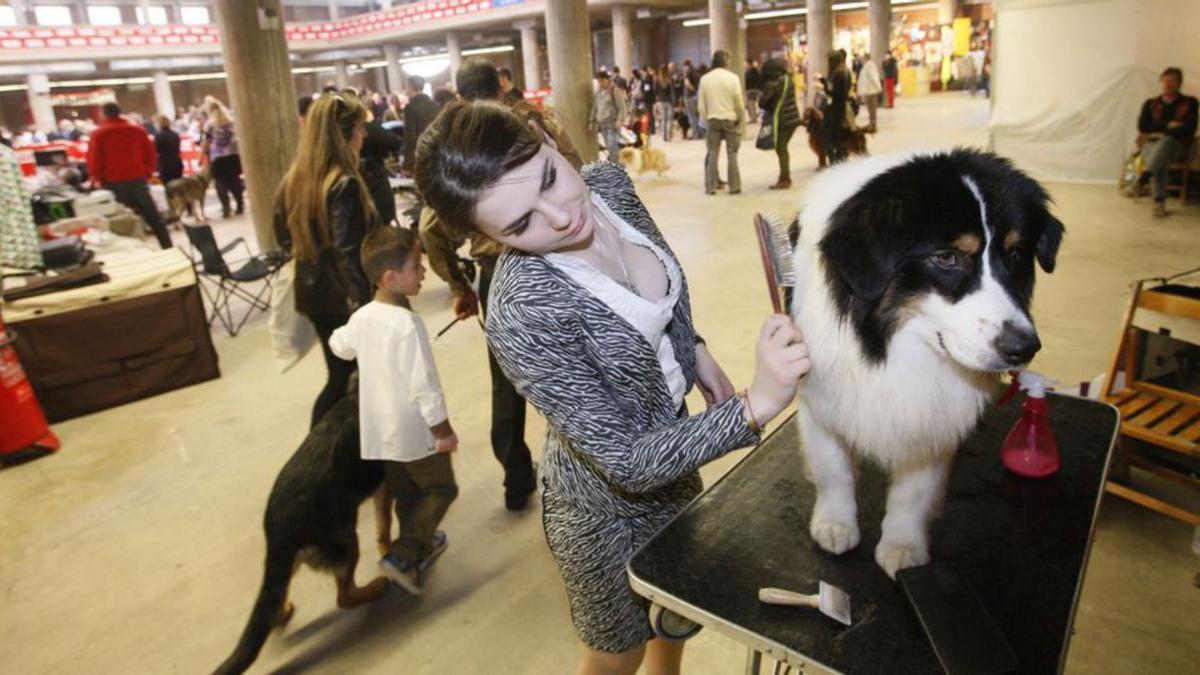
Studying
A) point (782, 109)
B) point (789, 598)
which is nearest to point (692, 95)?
point (782, 109)

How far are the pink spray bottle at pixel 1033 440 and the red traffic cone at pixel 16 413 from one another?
4550 mm

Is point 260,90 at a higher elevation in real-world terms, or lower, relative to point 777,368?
higher

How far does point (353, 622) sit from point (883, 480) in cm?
198

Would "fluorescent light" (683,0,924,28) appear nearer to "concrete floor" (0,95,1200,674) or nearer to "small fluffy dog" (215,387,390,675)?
"concrete floor" (0,95,1200,674)

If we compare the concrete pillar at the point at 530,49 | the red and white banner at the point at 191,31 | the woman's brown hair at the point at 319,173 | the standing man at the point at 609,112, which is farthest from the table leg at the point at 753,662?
the concrete pillar at the point at 530,49

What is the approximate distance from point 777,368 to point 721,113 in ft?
29.0

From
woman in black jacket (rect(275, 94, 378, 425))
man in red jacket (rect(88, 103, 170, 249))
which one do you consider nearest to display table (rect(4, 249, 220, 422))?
woman in black jacket (rect(275, 94, 378, 425))

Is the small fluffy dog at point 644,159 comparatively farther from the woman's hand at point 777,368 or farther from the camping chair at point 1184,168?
the woman's hand at point 777,368

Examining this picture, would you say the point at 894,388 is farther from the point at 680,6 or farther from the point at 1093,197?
the point at 680,6

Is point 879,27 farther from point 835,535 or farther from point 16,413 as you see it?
point 835,535

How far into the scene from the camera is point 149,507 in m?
3.48

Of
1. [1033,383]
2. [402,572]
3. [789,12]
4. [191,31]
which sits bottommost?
[402,572]

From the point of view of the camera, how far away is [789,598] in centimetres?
127

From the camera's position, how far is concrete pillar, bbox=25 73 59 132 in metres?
24.9
